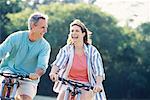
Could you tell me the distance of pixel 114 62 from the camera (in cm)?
2945

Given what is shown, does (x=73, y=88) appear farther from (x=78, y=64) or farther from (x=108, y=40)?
(x=108, y=40)

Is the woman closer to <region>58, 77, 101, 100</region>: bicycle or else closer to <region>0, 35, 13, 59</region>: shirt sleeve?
<region>58, 77, 101, 100</region>: bicycle

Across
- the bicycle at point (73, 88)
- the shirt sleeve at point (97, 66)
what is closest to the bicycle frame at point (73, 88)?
the bicycle at point (73, 88)

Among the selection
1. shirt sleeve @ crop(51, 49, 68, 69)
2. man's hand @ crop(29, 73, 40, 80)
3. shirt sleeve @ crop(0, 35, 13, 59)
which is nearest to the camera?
man's hand @ crop(29, 73, 40, 80)

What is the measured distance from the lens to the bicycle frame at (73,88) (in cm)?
607

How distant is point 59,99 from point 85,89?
417 millimetres

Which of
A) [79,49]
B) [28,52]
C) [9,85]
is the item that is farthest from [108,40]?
[9,85]

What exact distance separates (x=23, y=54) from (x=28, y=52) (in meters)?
0.07

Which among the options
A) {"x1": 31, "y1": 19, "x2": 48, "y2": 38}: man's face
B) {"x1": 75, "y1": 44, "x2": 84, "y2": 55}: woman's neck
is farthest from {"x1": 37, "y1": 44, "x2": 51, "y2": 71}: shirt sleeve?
{"x1": 75, "y1": 44, "x2": 84, "y2": 55}: woman's neck

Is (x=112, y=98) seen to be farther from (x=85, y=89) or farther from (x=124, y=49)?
(x=85, y=89)

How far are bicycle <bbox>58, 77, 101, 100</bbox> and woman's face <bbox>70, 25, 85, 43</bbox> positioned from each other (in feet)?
2.14

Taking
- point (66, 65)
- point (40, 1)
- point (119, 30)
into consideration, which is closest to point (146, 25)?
point (119, 30)

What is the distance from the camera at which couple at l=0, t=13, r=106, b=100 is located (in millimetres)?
6062

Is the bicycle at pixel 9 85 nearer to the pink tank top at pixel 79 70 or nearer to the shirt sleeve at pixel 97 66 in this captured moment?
the pink tank top at pixel 79 70
